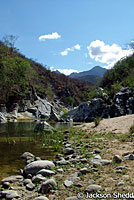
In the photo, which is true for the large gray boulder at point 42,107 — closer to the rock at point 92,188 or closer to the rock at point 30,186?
the rock at point 30,186

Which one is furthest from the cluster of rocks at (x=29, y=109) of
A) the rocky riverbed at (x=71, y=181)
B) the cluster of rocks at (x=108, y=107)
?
the rocky riverbed at (x=71, y=181)

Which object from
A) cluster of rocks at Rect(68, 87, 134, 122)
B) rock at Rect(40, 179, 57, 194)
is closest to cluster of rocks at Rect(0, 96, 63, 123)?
cluster of rocks at Rect(68, 87, 134, 122)

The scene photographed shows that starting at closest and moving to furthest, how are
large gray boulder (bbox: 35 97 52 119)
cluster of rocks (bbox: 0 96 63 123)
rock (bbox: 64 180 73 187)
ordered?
1. rock (bbox: 64 180 73 187)
2. cluster of rocks (bbox: 0 96 63 123)
3. large gray boulder (bbox: 35 97 52 119)

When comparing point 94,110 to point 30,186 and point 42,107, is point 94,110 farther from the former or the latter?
point 30,186

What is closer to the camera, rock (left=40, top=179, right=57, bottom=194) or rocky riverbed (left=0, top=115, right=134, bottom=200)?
rocky riverbed (left=0, top=115, right=134, bottom=200)

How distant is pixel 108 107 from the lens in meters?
32.1

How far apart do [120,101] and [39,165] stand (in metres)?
27.4

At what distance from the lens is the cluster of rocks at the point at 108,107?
2969 centimetres

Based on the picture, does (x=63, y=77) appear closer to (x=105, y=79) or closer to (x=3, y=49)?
(x=105, y=79)


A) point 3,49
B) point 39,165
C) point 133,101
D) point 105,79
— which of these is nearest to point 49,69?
point 105,79

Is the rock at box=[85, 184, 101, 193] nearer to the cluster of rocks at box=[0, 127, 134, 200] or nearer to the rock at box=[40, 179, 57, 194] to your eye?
the cluster of rocks at box=[0, 127, 134, 200]

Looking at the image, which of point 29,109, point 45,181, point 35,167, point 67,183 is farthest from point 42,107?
point 67,183

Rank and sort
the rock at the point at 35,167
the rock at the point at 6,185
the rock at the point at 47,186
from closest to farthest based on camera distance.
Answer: the rock at the point at 47,186, the rock at the point at 6,185, the rock at the point at 35,167

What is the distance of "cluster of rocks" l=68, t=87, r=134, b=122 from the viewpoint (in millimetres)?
29691
